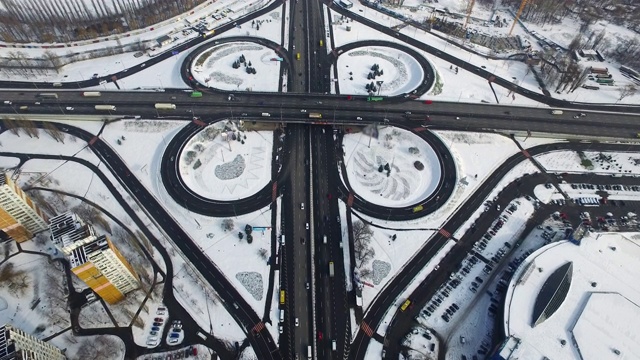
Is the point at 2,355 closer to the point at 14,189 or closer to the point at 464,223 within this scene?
the point at 14,189

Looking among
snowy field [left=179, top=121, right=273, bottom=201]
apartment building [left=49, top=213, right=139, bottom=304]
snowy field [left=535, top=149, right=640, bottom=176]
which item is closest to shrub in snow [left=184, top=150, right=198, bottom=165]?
snowy field [left=179, top=121, right=273, bottom=201]

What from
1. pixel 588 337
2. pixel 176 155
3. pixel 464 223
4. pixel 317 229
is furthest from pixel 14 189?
pixel 588 337

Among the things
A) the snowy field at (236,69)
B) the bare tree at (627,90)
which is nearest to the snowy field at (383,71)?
the snowy field at (236,69)

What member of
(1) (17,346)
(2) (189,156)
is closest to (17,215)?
(1) (17,346)

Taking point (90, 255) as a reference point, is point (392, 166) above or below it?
above

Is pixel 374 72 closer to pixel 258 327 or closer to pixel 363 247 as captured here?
pixel 363 247

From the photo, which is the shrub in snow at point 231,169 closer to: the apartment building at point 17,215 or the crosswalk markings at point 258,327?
the crosswalk markings at point 258,327
